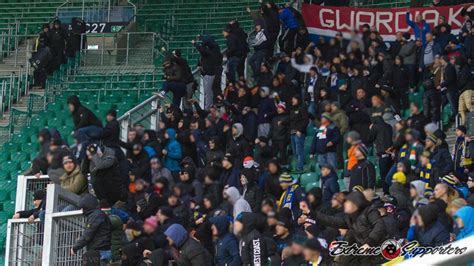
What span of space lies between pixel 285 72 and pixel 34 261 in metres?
7.06

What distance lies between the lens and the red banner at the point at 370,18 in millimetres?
23375

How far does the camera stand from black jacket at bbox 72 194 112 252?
50.1 ft

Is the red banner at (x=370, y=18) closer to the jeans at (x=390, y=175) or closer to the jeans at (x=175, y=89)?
the jeans at (x=175, y=89)

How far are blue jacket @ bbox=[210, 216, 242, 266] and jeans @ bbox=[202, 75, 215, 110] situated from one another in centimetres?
699

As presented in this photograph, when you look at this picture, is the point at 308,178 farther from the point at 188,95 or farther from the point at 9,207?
the point at 9,207

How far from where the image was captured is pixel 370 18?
78.3 feet

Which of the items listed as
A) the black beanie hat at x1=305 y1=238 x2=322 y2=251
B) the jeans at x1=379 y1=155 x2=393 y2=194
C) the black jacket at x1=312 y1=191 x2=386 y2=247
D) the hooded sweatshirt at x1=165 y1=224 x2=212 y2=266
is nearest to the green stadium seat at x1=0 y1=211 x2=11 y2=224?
the hooded sweatshirt at x1=165 y1=224 x2=212 y2=266

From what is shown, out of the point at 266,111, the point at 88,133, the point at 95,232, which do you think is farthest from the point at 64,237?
the point at 266,111

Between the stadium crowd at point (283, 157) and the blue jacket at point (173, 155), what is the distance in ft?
0.11

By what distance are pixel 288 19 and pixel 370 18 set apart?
159 centimetres

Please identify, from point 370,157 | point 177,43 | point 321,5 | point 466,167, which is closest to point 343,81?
point 370,157

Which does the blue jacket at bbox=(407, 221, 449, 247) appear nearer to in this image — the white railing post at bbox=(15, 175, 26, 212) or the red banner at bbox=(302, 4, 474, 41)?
the white railing post at bbox=(15, 175, 26, 212)

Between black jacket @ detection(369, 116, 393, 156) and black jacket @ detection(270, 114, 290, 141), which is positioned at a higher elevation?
black jacket @ detection(369, 116, 393, 156)

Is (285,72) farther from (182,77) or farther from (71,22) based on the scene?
(71,22)
